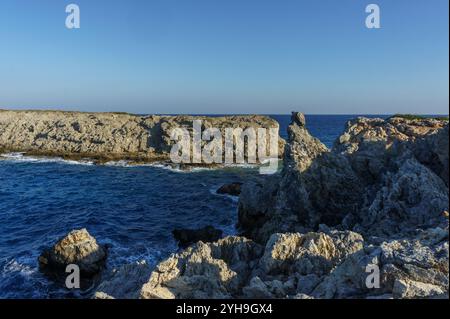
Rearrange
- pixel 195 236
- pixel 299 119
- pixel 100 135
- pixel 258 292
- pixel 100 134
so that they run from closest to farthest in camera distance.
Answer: pixel 258 292 < pixel 195 236 < pixel 299 119 < pixel 100 135 < pixel 100 134

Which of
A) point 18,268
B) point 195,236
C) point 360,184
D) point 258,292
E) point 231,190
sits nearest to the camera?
point 258,292

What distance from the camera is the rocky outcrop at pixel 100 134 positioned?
87.8 m

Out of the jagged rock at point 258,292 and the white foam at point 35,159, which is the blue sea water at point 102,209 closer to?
the white foam at point 35,159

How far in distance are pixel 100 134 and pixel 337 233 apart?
81.2m

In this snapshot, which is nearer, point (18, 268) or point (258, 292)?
point (258, 292)

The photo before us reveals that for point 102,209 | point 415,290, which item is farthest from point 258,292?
point 102,209

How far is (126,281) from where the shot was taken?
19859 mm

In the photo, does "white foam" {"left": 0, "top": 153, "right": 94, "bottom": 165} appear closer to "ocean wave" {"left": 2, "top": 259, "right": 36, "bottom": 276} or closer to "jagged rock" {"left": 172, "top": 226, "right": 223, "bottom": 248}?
"jagged rock" {"left": 172, "top": 226, "right": 223, "bottom": 248}

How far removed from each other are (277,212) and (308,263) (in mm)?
14673

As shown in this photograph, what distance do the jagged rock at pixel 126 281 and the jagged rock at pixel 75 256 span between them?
28.4 ft

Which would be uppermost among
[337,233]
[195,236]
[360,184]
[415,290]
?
[360,184]

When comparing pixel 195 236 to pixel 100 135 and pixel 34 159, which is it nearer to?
pixel 34 159
